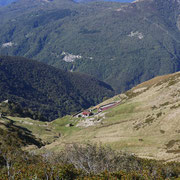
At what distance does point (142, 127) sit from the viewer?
86.2 m

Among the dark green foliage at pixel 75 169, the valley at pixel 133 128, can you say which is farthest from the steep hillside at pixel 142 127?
the dark green foliage at pixel 75 169

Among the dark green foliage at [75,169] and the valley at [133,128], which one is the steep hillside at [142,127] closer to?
the valley at [133,128]

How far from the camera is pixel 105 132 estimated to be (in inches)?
3888

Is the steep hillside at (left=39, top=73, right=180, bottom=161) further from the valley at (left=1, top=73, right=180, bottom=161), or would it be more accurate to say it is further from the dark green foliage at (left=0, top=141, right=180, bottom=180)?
the dark green foliage at (left=0, top=141, right=180, bottom=180)

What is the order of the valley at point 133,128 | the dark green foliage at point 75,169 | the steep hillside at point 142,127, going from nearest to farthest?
the dark green foliage at point 75,169 < the steep hillside at point 142,127 < the valley at point 133,128

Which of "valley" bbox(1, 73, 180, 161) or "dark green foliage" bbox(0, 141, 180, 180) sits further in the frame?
"valley" bbox(1, 73, 180, 161)

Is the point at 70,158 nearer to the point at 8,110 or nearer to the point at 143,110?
the point at 143,110

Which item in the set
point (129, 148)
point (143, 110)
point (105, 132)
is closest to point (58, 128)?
point (105, 132)

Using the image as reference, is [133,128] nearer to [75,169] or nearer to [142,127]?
[142,127]

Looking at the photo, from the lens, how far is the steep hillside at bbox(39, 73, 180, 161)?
68338mm

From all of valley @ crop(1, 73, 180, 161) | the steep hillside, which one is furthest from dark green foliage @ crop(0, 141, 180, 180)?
valley @ crop(1, 73, 180, 161)

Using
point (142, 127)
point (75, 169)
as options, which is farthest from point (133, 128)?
point (75, 169)

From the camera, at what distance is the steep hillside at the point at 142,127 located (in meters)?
68.3

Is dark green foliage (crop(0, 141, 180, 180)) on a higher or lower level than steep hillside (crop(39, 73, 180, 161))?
higher
